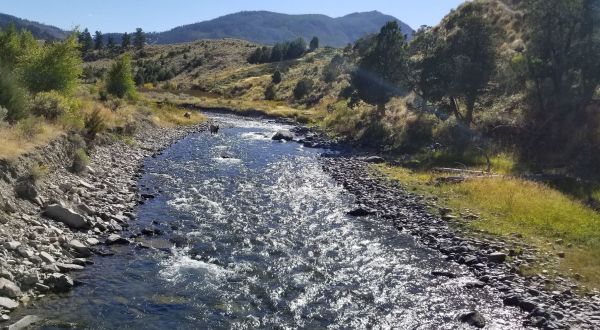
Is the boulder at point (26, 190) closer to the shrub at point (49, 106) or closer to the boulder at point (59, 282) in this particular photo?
the boulder at point (59, 282)

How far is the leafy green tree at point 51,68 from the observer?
36969 millimetres

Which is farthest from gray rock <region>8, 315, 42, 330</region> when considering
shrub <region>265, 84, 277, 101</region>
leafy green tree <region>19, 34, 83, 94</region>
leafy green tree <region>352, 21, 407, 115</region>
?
shrub <region>265, 84, 277, 101</region>

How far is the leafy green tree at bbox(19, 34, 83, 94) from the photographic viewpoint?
121ft

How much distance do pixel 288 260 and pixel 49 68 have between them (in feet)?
92.8

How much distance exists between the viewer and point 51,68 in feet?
123

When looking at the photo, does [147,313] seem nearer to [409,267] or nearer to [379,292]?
[379,292]

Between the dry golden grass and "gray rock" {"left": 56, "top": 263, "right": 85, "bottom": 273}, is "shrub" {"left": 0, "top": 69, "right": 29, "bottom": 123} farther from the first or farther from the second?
"gray rock" {"left": 56, "top": 263, "right": 85, "bottom": 273}

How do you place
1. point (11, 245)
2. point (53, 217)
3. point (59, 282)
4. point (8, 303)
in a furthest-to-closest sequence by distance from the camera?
point (53, 217) → point (11, 245) → point (59, 282) → point (8, 303)

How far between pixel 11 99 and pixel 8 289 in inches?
668

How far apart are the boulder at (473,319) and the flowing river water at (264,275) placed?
0.91 ft

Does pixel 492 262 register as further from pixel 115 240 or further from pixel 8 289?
pixel 8 289

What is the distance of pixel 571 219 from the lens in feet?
80.9

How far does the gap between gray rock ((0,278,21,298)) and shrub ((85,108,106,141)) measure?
21.5m

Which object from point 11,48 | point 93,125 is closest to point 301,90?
point 11,48
